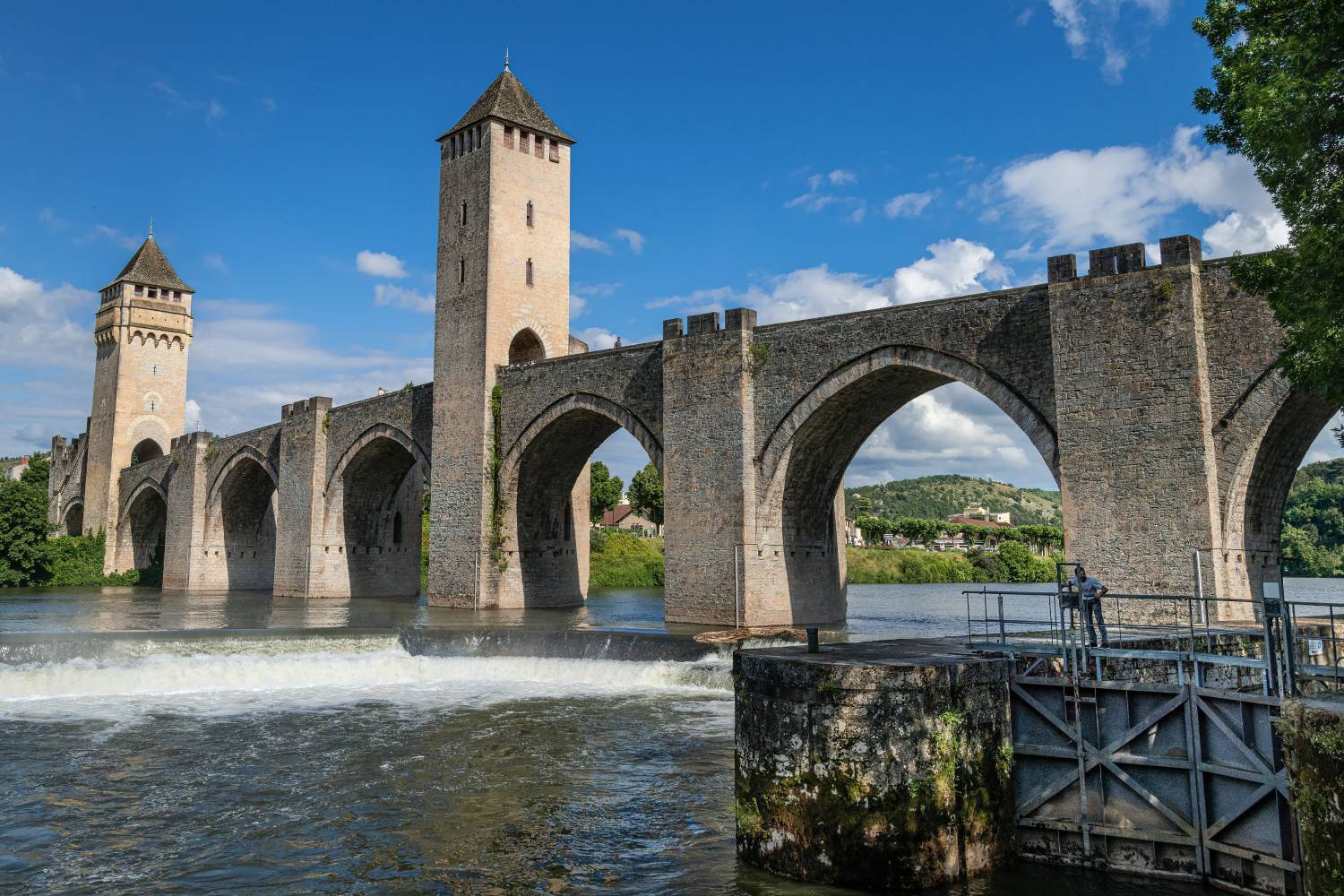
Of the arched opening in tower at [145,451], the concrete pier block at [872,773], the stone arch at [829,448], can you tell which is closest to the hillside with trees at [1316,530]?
the stone arch at [829,448]

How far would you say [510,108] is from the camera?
31.0m

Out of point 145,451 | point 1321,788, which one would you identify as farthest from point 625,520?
point 1321,788

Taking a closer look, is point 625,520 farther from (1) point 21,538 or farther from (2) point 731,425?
(2) point 731,425

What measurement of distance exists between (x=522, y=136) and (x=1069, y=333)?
62.7ft

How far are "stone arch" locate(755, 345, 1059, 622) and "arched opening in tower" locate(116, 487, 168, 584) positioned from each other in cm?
3959

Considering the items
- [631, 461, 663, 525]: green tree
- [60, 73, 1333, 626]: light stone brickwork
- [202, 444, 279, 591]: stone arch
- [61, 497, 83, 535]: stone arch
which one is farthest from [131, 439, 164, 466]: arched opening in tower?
[631, 461, 663, 525]: green tree

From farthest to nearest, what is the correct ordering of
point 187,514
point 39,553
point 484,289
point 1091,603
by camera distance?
point 39,553, point 187,514, point 484,289, point 1091,603

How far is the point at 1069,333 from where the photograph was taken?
59.4 feet

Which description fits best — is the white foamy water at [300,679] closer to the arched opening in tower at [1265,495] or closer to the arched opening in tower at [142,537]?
the arched opening in tower at [1265,495]

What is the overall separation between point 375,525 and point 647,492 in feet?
88.0

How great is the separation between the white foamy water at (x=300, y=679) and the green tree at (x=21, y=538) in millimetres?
40303

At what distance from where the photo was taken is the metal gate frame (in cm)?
737

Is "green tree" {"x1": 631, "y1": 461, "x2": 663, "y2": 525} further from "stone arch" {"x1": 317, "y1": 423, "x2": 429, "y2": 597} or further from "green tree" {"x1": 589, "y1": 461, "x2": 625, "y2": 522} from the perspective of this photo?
"stone arch" {"x1": 317, "y1": 423, "x2": 429, "y2": 597}

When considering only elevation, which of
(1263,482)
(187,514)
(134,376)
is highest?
(134,376)
